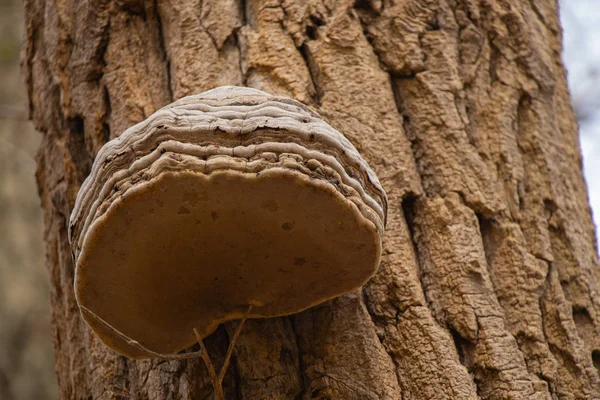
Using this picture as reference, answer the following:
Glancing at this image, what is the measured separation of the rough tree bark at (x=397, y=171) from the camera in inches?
77.2

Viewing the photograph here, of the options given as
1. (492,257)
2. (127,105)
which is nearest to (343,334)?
(492,257)

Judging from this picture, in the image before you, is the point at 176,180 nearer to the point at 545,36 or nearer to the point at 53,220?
the point at 53,220

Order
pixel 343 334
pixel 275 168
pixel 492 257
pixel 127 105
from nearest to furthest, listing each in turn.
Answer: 1. pixel 275 168
2. pixel 343 334
3. pixel 492 257
4. pixel 127 105

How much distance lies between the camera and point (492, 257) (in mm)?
2172

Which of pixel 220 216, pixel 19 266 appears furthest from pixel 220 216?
pixel 19 266

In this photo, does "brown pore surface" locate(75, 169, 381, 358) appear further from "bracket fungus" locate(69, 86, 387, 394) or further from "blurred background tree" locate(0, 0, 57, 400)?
"blurred background tree" locate(0, 0, 57, 400)

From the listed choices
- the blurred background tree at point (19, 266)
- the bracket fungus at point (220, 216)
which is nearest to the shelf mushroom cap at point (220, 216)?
the bracket fungus at point (220, 216)

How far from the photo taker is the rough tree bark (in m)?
1.96

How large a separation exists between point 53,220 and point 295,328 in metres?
0.98

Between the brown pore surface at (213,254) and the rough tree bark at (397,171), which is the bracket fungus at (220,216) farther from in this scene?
the rough tree bark at (397,171)

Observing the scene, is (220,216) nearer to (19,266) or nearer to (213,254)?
(213,254)

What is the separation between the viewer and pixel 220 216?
1.58 m

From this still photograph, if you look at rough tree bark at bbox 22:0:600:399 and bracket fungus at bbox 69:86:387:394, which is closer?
bracket fungus at bbox 69:86:387:394

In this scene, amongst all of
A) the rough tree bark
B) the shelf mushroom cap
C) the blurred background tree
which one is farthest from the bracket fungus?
the blurred background tree
